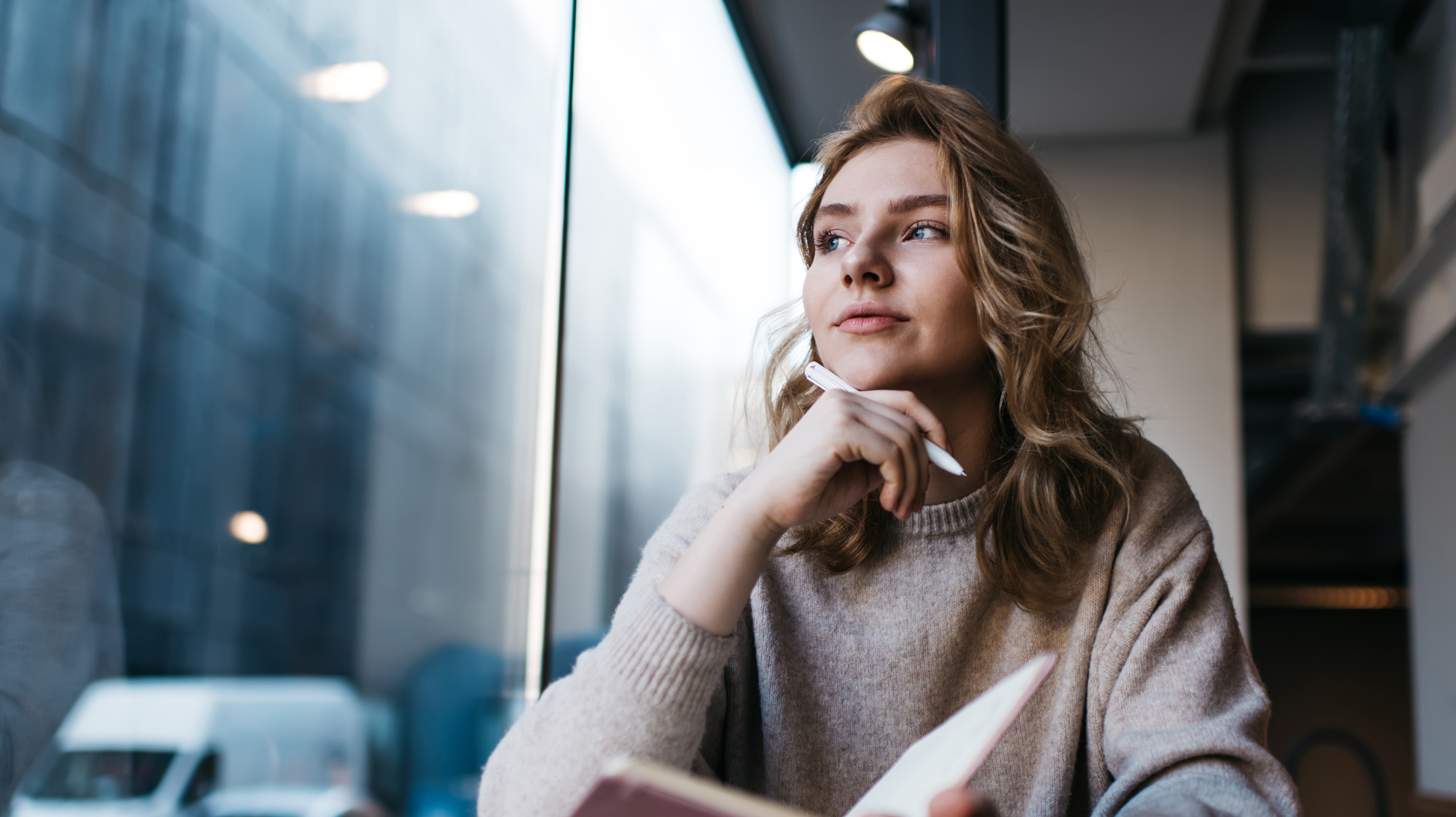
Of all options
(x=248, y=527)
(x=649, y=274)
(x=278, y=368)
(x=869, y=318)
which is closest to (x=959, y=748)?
(x=869, y=318)

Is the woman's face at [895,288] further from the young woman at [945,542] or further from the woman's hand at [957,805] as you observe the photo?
the woman's hand at [957,805]

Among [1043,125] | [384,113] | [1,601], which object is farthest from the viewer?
[1043,125]

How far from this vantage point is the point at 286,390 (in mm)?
1948

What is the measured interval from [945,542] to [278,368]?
1.30 m

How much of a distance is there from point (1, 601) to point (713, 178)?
259cm

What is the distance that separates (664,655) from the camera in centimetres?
87

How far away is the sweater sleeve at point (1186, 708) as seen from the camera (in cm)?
85

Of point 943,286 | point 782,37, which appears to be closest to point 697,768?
point 943,286

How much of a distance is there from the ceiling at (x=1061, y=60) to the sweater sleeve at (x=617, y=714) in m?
2.58

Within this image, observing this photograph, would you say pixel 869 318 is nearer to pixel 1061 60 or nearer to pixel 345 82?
pixel 345 82

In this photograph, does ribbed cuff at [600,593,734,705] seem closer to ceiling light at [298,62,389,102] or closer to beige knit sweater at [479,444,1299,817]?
beige knit sweater at [479,444,1299,817]

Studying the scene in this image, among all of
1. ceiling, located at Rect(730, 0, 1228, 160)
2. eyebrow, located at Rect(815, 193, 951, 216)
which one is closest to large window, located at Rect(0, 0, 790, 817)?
ceiling, located at Rect(730, 0, 1228, 160)

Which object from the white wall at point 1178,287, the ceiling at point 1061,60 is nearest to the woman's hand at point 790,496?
the ceiling at point 1061,60

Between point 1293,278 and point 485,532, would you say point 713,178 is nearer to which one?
point 485,532
